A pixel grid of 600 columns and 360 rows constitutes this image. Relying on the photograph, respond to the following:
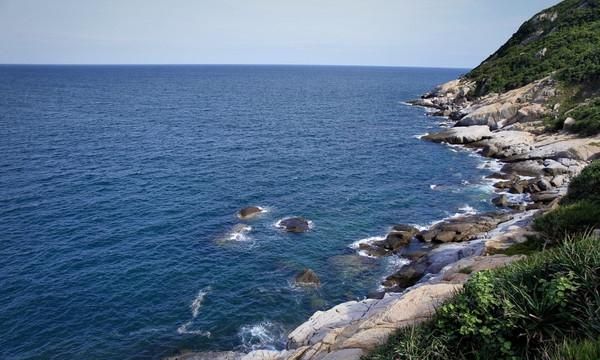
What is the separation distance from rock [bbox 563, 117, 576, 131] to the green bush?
135ft

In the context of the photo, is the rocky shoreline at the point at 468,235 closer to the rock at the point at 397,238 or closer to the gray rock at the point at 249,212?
the rock at the point at 397,238

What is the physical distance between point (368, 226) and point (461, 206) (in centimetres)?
1391

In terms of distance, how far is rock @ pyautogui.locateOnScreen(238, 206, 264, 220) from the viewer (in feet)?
173

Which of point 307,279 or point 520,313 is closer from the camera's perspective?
point 520,313

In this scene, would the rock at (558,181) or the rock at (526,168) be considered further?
the rock at (526,168)

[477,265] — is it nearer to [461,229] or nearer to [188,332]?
[461,229]

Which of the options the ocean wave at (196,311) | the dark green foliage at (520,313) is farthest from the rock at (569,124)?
the dark green foliage at (520,313)

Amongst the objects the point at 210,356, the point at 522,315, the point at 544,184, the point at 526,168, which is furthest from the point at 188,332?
the point at 526,168

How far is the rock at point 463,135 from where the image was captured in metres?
85.1

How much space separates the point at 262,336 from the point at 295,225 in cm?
1895

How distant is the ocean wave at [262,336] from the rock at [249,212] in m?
20.3

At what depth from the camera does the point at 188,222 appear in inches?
2000

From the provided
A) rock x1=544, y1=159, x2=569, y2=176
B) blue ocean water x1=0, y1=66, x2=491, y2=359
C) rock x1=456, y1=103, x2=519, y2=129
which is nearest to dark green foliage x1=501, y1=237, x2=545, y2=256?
blue ocean water x1=0, y1=66, x2=491, y2=359

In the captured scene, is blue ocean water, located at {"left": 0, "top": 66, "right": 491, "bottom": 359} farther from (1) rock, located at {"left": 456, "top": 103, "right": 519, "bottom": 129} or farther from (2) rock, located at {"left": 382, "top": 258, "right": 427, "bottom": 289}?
(1) rock, located at {"left": 456, "top": 103, "right": 519, "bottom": 129}
